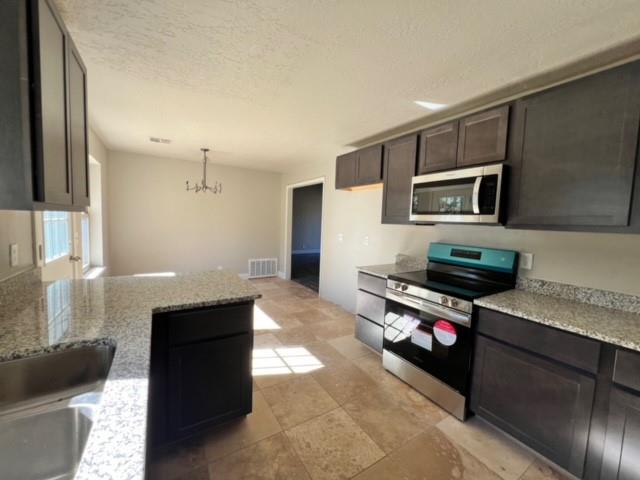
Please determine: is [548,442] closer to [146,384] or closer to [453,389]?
[453,389]

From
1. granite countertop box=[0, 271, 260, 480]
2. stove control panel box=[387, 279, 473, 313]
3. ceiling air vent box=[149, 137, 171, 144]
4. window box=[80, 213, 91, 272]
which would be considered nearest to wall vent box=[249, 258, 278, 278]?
window box=[80, 213, 91, 272]

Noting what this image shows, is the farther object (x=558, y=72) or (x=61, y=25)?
(x=558, y=72)

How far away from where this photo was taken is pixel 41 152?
1.00 metres

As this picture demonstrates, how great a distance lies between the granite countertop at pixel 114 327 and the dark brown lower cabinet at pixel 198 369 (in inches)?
4.3

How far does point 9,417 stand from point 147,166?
4.71m

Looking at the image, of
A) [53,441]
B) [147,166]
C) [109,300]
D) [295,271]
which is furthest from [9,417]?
[295,271]

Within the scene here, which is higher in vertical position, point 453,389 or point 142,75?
point 142,75

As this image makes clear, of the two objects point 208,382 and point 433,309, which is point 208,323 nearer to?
point 208,382

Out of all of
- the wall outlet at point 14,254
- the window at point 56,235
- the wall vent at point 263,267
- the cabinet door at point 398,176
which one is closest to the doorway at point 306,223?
the wall vent at point 263,267

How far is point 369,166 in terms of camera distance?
3.02 meters

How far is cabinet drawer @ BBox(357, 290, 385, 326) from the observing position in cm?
267

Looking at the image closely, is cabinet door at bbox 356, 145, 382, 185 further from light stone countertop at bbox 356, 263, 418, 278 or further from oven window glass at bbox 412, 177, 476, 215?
light stone countertop at bbox 356, 263, 418, 278

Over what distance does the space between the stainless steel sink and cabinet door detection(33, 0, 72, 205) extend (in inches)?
24.3

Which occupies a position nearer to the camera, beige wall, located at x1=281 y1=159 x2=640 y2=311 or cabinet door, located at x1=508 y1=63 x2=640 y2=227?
cabinet door, located at x1=508 y1=63 x2=640 y2=227
